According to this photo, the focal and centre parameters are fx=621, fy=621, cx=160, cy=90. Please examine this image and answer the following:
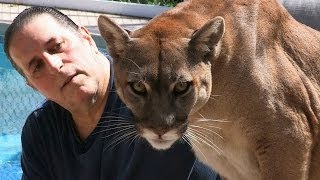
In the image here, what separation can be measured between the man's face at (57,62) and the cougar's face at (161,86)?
35cm

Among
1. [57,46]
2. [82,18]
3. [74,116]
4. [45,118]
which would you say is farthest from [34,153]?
[82,18]

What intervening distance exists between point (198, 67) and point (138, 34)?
33 cm

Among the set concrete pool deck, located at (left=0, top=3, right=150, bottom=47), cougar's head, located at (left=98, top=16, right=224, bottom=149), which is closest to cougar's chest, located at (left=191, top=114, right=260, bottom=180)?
cougar's head, located at (left=98, top=16, right=224, bottom=149)

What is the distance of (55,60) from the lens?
3.16 m

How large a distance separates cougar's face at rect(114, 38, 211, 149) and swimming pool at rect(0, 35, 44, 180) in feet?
14.0

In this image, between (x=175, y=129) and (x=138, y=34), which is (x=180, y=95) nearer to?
(x=175, y=129)

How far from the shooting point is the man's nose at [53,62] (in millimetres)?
3137

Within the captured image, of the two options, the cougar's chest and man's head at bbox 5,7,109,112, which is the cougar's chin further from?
man's head at bbox 5,7,109,112

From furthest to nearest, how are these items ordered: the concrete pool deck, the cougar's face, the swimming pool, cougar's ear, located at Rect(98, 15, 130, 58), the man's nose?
the concrete pool deck → the swimming pool → the man's nose → cougar's ear, located at Rect(98, 15, 130, 58) → the cougar's face

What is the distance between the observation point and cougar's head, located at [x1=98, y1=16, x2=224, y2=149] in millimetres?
2734

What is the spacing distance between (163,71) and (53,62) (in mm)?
699

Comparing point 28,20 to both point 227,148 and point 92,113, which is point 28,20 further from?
point 227,148

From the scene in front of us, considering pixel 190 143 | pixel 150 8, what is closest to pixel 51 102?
pixel 190 143

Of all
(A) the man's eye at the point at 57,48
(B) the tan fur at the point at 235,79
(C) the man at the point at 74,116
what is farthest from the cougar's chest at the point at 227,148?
(A) the man's eye at the point at 57,48
